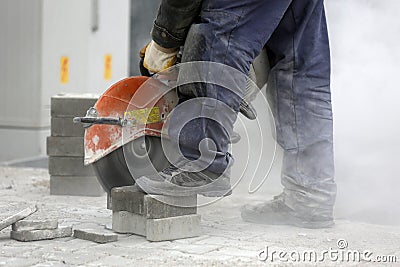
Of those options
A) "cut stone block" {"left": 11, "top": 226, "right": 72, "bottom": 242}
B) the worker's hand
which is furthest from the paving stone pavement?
the worker's hand

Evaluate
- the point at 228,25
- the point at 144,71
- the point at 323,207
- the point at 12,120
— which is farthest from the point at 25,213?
the point at 12,120

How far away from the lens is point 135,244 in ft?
10.4

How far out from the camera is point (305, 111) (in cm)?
373

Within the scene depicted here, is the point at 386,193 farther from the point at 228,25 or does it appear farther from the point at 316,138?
the point at 228,25

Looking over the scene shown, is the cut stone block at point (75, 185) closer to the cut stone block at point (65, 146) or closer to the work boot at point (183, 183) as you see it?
the cut stone block at point (65, 146)

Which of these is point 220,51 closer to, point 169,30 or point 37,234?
point 169,30

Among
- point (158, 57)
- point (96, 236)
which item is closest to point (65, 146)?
point (158, 57)

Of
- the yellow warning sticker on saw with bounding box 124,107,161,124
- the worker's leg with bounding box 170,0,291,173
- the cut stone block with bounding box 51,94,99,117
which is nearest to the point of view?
the worker's leg with bounding box 170,0,291,173

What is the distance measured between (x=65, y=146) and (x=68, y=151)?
35 millimetres

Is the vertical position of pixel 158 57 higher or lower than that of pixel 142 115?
higher

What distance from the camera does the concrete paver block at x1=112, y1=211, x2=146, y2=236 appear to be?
10.7 ft

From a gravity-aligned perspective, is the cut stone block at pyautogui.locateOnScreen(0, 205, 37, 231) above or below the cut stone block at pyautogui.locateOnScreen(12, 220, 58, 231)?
above

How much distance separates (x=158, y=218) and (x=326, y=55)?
3.99ft

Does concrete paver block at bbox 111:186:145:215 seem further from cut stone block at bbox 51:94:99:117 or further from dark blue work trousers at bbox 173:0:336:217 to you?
cut stone block at bbox 51:94:99:117
